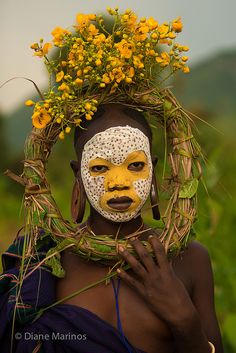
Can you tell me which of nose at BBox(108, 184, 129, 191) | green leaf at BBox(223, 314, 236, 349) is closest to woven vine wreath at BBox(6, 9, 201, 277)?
nose at BBox(108, 184, 129, 191)

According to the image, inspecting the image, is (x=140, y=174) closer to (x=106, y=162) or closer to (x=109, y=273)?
(x=106, y=162)

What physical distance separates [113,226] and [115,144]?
1.39 feet

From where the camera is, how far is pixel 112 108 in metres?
3.52

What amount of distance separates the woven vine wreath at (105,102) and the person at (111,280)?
0.10 ft

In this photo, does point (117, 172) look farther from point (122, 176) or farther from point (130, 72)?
point (130, 72)

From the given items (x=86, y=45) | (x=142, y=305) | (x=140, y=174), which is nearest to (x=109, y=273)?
(x=142, y=305)

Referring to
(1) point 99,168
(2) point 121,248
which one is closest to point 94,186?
(1) point 99,168

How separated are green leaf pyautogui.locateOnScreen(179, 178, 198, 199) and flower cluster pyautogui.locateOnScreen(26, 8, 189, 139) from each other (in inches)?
21.0

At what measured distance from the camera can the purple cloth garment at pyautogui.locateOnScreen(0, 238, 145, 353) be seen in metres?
3.40

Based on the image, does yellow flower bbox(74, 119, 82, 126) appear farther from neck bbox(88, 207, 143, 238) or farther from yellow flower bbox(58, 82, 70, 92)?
neck bbox(88, 207, 143, 238)

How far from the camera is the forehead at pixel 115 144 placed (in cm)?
339

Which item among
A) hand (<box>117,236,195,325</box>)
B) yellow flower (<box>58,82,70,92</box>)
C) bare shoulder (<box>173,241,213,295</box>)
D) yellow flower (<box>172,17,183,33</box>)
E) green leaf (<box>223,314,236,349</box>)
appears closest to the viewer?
hand (<box>117,236,195,325</box>)

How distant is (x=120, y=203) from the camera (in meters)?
3.39

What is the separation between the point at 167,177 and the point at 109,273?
1.90 ft
